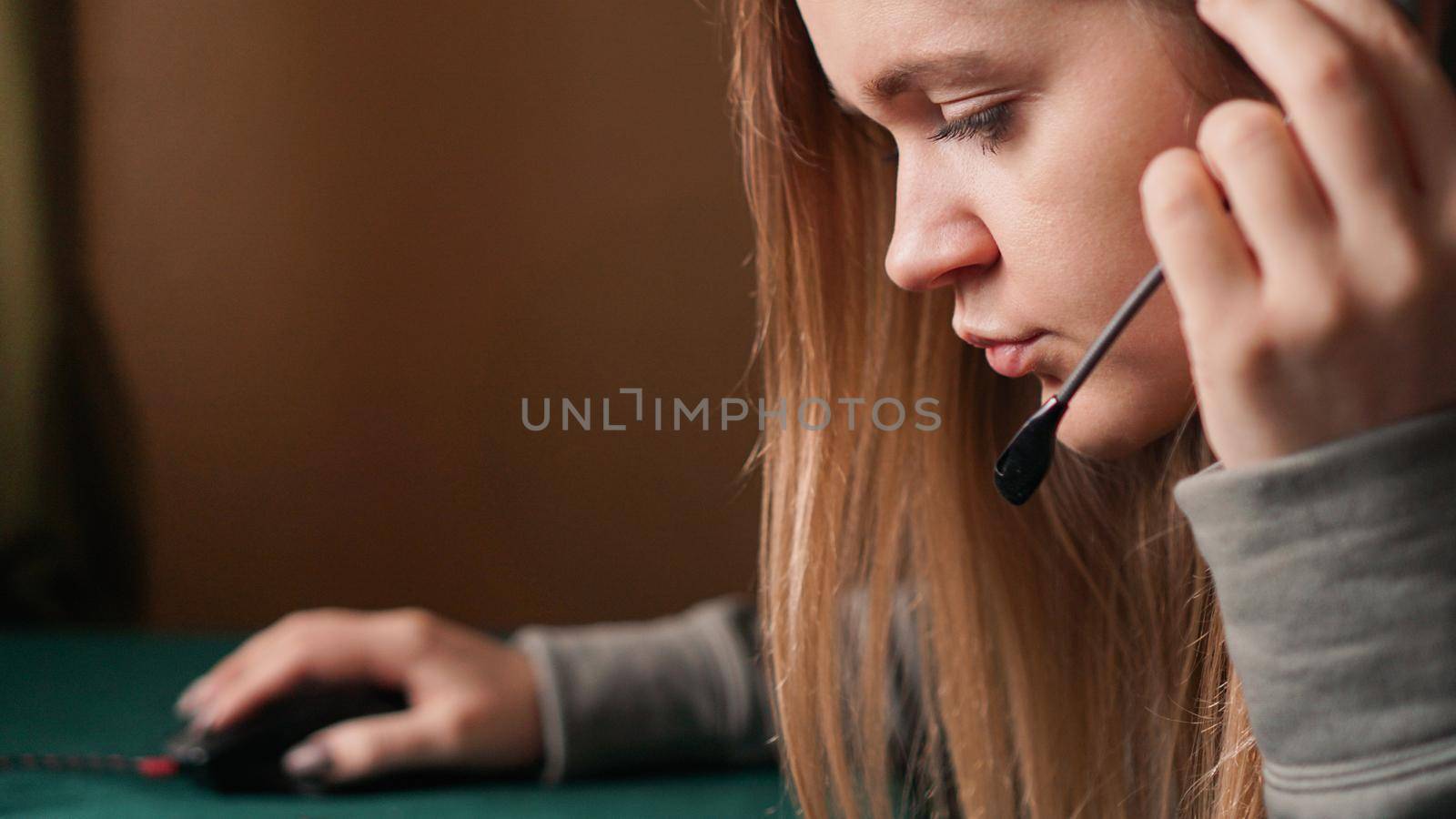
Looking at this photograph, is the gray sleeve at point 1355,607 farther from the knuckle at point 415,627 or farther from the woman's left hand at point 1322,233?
the knuckle at point 415,627

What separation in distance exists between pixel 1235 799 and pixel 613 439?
33.8 inches

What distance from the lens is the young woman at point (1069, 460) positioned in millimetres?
381

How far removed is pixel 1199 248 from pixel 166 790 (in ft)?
1.98

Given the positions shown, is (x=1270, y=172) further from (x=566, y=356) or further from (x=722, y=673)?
(x=566, y=356)

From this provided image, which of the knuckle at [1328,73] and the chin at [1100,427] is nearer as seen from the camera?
the knuckle at [1328,73]

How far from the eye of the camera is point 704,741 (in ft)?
2.57

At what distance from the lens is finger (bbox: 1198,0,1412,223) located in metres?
0.37

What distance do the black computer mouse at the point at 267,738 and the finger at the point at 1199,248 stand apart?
0.54 metres

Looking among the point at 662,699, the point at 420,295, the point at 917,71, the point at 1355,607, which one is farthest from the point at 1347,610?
the point at 420,295

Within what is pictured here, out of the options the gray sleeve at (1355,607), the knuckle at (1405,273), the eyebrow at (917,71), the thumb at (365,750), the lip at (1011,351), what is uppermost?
the eyebrow at (917,71)

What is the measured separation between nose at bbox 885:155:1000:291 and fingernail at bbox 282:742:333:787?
422 mm

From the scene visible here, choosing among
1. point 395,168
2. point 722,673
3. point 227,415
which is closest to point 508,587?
point 227,415

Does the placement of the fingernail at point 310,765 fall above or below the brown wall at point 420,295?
below

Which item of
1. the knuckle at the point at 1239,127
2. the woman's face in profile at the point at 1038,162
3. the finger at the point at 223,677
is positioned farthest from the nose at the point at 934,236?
the finger at the point at 223,677
